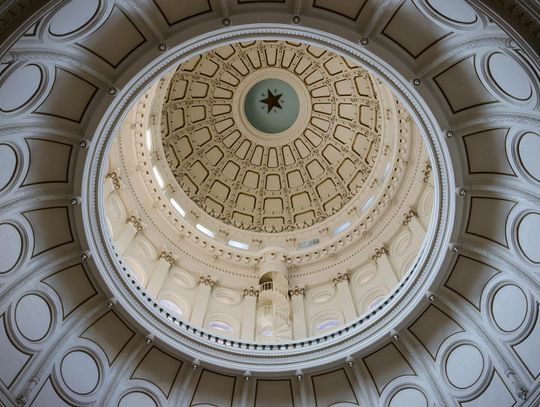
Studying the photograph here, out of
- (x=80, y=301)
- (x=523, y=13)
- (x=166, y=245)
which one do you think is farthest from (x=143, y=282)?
(x=523, y=13)

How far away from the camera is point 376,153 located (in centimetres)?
3073

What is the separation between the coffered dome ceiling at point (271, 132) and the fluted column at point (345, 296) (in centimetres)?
678

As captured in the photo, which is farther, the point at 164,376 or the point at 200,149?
the point at 200,149

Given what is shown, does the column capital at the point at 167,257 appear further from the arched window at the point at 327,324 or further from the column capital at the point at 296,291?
the arched window at the point at 327,324

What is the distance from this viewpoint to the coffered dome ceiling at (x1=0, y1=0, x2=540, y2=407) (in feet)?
49.3

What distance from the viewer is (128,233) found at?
81.5 ft

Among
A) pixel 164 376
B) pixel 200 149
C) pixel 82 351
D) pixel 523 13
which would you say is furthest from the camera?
pixel 200 149

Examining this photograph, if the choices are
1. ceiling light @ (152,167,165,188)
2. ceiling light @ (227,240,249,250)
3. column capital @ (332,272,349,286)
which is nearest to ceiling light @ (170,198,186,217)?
ceiling light @ (152,167,165,188)

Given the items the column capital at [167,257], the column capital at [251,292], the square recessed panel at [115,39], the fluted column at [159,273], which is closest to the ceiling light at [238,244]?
the column capital at [251,292]

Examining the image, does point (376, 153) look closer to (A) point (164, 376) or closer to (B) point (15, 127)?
(A) point (164, 376)

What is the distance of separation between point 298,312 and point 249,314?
243cm

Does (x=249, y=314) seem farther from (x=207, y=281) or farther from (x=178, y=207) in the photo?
(x=178, y=207)

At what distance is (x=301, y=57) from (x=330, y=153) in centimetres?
648

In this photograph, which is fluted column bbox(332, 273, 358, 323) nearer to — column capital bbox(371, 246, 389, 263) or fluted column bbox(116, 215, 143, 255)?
column capital bbox(371, 246, 389, 263)
